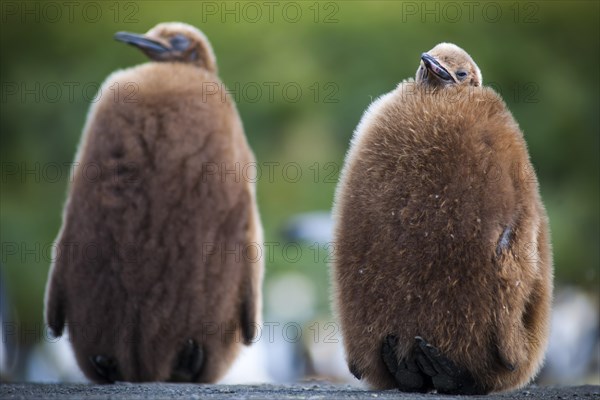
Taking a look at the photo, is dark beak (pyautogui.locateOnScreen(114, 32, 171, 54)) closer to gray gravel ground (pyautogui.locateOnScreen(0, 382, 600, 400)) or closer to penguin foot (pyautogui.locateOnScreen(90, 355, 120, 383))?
penguin foot (pyautogui.locateOnScreen(90, 355, 120, 383))

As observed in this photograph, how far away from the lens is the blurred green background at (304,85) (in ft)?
27.6

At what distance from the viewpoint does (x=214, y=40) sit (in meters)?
10.2

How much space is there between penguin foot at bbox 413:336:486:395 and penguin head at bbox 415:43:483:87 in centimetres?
67

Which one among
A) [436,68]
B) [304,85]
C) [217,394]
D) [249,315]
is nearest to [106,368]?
[249,315]

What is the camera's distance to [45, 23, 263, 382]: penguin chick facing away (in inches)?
131

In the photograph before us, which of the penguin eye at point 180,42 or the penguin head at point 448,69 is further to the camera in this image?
the penguin eye at point 180,42

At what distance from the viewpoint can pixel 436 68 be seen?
2.77 m

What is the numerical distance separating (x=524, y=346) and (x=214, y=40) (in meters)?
7.88

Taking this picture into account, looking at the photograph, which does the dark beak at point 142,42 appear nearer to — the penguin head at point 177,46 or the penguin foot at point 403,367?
the penguin head at point 177,46

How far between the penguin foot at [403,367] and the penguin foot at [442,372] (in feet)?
0.06

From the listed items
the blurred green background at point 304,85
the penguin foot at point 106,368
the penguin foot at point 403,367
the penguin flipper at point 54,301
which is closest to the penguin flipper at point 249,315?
the penguin foot at point 106,368

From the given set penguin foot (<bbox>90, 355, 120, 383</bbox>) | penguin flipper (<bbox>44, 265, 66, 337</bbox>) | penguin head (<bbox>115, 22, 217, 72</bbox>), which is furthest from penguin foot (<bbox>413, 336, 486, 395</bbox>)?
penguin head (<bbox>115, 22, 217, 72</bbox>)

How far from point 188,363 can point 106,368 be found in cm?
26

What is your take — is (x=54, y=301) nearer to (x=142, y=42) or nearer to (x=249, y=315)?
(x=249, y=315)
